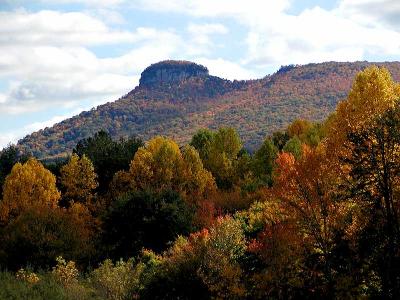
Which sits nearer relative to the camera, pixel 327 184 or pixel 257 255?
pixel 327 184

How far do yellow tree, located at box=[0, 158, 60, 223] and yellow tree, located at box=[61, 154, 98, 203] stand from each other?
5.14m

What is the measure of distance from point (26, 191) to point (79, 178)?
29.6ft

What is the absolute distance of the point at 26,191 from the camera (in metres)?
60.3

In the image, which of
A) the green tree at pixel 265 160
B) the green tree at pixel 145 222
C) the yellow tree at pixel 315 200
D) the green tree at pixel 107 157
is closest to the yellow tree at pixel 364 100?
the yellow tree at pixel 315 200

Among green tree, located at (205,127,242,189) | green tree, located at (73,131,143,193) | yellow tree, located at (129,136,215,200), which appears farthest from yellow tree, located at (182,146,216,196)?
green tree, located at (73,131,143,193)

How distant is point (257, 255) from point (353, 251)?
24.4ft

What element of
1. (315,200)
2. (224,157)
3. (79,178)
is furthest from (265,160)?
(315,200)

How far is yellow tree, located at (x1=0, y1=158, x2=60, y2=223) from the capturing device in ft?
195

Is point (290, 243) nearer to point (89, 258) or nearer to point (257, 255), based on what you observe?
point (257, 255)

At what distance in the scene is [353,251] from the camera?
29375 millimetres

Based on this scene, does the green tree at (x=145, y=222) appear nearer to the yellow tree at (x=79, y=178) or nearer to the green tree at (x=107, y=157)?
the yellow tree at (x=79, y=178)

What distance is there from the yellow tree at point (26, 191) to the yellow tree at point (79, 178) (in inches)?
202

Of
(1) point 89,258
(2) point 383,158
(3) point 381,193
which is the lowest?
(1) point 89,258

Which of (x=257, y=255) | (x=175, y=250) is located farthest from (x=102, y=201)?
(x=257, y=255)
